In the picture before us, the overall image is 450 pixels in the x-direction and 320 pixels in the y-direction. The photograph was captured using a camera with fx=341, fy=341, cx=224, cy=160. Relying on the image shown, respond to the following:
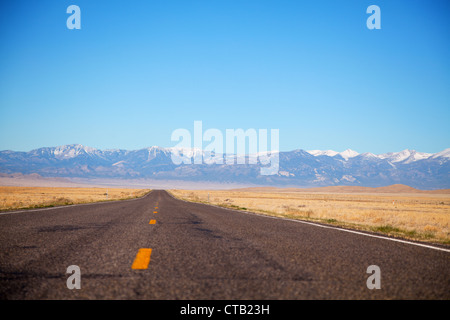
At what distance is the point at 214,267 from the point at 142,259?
47.7 inches

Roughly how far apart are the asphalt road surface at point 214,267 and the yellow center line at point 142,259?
2 cm

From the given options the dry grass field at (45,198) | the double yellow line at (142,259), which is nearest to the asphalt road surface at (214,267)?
the double yellow line at (142,259)


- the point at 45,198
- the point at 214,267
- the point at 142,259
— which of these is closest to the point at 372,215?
the point at 214,267

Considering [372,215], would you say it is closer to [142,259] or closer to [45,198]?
[142,259]

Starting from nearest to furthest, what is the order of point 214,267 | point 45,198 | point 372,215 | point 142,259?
point 214,267 → point 142,259 → point 372,215 → point 45,198

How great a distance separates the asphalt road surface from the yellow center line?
0.02 m

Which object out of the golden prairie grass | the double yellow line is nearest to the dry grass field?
the golden prairie grass

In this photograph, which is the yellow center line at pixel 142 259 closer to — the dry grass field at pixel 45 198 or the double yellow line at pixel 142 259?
the double yellow line at pixel 142 259

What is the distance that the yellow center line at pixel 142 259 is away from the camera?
482 centimetres

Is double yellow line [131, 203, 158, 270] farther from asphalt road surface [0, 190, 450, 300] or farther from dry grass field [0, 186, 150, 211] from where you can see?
dry grass field [0, 186, 150, 211]

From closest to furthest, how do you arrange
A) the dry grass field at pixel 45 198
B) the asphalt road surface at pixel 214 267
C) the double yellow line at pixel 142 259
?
the asphalt road surface at pixel 214 267 < the double yellow line at pixel 142 259 < the dry grass field at pixel 45 198

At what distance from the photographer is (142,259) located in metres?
5.30

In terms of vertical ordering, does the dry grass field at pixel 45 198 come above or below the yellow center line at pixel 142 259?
below

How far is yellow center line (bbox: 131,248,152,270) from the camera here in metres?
4.82
